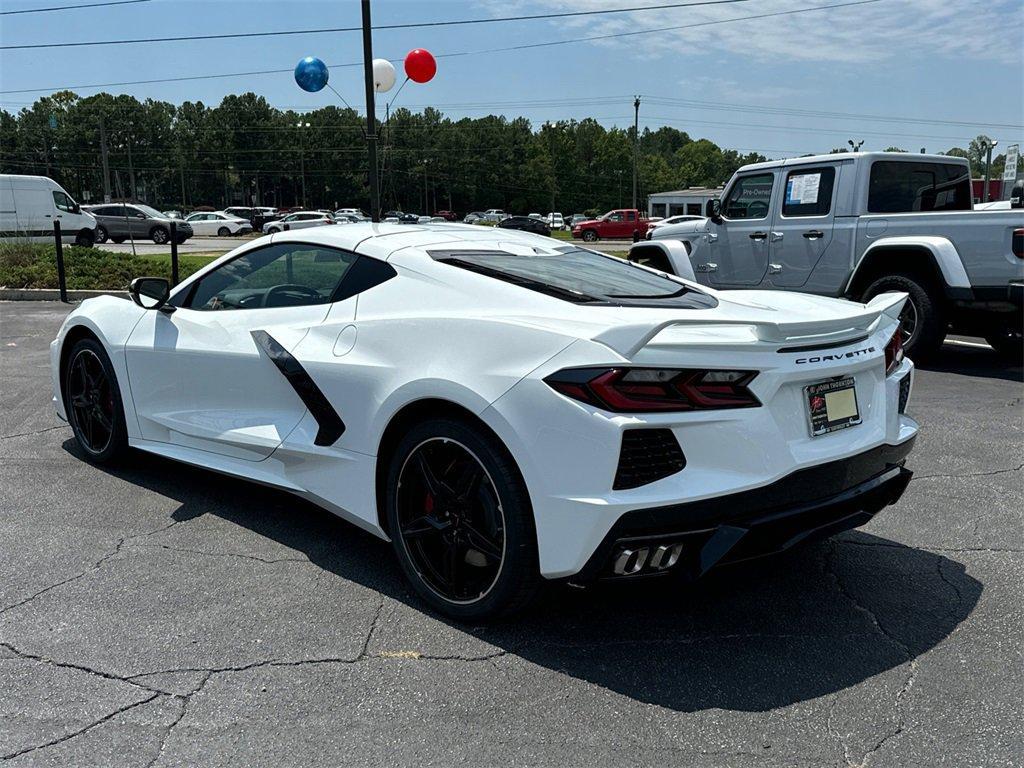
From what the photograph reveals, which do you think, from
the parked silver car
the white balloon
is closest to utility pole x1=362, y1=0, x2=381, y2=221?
the white balloon

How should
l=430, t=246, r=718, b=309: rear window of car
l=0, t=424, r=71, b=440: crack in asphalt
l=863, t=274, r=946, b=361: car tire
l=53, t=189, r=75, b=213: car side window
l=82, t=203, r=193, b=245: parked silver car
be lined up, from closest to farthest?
l=430, t=246, r=718, b=309: rear window of car → l=0, t=424, r=71, b=440: crack in asphalt → l=863, t=274, r=946, b=361: car tire → l=53, t=189, r=75, b=213: car side window → l=82, t=203, r=193, b=245: parked silver car

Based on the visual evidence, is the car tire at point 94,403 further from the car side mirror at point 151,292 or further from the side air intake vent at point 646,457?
the side air intake vent at point 646,457

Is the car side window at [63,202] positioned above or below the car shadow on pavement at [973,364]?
above

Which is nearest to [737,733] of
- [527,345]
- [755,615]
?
[755,615]

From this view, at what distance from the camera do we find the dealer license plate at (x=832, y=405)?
2922 millimetres

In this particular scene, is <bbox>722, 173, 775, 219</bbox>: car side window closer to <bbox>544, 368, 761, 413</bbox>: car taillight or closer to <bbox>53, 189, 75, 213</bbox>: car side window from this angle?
<bbox>544, 368, 761, 413</bbox>: car taillight

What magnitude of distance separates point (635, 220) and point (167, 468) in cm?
4827

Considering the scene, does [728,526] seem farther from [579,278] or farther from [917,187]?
[917,187]

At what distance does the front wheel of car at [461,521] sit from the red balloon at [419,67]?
Answer: 45.8ft

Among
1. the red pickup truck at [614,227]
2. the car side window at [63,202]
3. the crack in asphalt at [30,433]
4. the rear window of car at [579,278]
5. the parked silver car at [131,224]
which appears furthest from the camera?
the red pickup truck at [614,227]

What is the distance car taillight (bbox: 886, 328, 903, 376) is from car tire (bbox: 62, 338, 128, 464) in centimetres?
382

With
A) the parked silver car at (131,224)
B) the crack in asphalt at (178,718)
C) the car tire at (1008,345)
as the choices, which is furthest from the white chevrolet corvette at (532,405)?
the parked silver car at (131,224)

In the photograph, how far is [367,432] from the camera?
3426mm

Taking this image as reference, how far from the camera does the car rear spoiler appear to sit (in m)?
2.78
